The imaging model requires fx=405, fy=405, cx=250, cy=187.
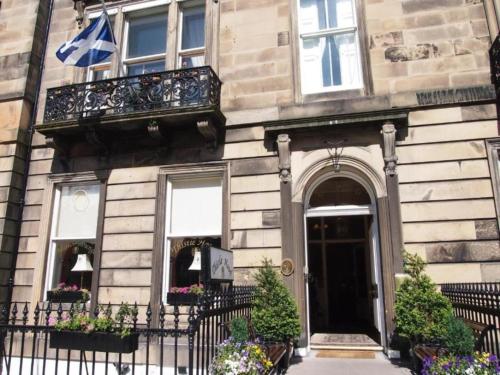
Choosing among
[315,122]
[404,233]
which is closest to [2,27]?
[315,122]

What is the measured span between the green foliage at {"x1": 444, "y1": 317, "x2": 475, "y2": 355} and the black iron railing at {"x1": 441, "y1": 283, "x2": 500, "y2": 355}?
40cm

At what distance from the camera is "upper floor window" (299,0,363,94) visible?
350 inches

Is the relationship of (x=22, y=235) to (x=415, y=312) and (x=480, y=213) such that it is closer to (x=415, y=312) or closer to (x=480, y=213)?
(x=415, y=312)

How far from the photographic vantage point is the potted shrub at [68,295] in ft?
29.6

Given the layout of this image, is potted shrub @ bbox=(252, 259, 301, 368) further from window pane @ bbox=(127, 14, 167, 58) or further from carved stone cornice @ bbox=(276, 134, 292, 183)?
window pane @ bbox=(127, 14, 167, 58)

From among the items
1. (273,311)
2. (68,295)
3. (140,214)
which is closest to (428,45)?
(273,311)

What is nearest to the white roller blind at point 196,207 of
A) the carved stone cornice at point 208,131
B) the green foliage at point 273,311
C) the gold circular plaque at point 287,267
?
the carved stone cornice at point 208,131

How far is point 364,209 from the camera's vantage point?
27.6 ft

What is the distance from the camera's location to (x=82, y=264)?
931 centimetres

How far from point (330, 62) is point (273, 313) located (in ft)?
18.6

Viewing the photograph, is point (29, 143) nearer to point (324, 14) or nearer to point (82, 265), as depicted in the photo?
point (82, 265)

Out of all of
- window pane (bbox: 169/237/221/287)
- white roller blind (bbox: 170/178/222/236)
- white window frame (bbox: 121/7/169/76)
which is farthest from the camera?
white window frame (bbox: 121/7/169/76)

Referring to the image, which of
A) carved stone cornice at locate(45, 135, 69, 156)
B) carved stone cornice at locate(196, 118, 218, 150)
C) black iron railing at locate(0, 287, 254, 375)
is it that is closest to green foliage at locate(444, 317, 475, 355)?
black iron railing at locate(0, 287, 254, 375)

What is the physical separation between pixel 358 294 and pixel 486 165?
5.45m
